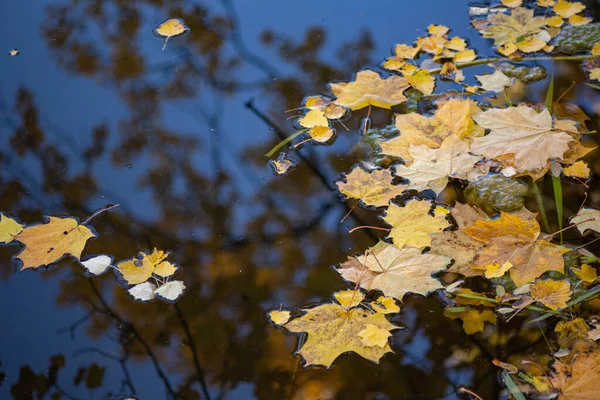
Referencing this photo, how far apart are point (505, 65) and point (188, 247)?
1.33 meters

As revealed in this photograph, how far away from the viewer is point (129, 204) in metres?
1.62

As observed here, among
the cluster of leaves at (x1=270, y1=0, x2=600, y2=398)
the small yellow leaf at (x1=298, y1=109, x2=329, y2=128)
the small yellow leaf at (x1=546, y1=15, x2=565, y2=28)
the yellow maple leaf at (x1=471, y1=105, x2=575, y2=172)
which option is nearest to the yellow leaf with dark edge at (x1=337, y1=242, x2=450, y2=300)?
the cluster of leaves at (x1=270, y1=0, x2=600, y2=398)

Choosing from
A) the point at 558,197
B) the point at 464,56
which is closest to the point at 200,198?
the point at 558,197

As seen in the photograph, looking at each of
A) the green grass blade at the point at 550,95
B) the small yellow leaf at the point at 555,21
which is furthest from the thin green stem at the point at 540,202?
the small yellow leaf at the point at 555,21

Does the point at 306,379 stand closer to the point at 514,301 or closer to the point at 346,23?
the point at 514,301

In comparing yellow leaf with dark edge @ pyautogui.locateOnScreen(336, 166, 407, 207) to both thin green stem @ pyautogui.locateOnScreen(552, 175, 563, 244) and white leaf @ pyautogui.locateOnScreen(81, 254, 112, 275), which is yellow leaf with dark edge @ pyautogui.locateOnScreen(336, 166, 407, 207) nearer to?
thin green stem @ pyautogui.locateOnScreen(552, 175, 563, 244)

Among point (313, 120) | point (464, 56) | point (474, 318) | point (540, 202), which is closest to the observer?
point (474, 318)

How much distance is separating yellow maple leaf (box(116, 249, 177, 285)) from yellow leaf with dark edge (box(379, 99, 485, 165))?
0.74 m

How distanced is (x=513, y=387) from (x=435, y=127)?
33.3 inches

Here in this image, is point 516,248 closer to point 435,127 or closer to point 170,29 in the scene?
point 435,127

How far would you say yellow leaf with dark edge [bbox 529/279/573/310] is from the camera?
1.32 meters

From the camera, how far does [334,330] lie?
1.28m

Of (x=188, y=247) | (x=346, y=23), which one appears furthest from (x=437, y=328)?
Result: (x=346, y=23)

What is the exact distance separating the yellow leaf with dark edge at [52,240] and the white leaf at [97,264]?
4 cm
